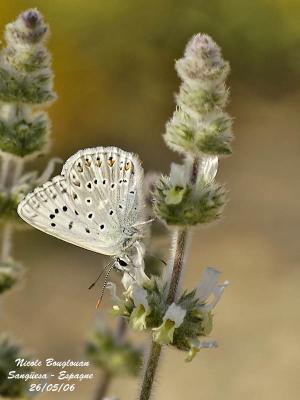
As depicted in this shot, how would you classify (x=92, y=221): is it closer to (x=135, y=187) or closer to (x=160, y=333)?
(x=135, y=187)

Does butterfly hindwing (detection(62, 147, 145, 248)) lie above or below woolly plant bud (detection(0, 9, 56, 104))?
below

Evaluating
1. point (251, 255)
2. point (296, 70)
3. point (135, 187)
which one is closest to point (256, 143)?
point (296, 70)

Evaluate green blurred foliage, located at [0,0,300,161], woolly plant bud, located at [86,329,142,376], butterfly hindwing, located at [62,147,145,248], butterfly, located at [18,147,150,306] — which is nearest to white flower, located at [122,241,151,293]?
butterfly, located at [18,147,150,306]

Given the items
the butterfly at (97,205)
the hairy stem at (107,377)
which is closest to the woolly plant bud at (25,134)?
the butterfly at (97,205)

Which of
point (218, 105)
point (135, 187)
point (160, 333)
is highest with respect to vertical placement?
point (218, 105)

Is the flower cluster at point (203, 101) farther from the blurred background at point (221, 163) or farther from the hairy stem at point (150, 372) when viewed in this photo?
the blurred background at point (221, 163)

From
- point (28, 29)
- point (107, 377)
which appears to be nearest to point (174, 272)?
point (28, 29)

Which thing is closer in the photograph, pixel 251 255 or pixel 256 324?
pixel 256 324

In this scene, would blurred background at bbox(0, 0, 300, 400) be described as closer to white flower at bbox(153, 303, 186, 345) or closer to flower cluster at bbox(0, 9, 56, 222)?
flower cluster at bbox(0, 9, 56, 222)
